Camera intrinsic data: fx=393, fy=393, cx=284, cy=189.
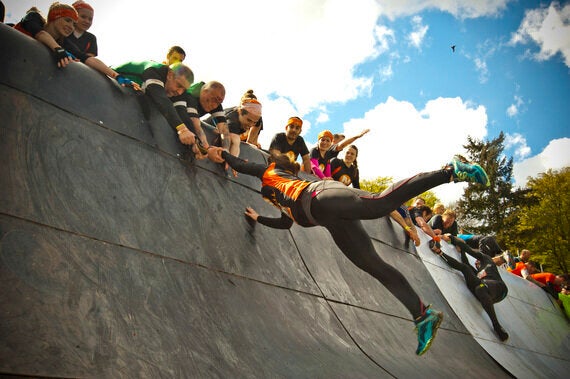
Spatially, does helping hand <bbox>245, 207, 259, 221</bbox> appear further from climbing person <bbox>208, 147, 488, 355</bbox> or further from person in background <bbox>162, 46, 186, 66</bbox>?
person in background <bbox>162, 46, 186, 66</bbox>

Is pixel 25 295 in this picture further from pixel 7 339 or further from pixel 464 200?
pixel 464 200

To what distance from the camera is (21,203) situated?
223cm

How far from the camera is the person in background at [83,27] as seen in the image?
4195 millimetres

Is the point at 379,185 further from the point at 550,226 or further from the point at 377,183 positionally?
the point at 550,226

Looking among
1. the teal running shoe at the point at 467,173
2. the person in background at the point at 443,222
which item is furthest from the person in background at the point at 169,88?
the person in background at the point at 443,222

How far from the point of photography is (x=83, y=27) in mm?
4266

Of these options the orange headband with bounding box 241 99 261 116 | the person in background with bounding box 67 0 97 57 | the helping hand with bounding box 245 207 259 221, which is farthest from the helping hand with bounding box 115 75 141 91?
the helping hand with bounding box 245 207 259 221

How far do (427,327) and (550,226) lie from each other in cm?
2764

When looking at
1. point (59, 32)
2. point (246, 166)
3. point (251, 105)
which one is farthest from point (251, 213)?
point (59, 32)

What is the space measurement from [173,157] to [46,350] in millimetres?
2331

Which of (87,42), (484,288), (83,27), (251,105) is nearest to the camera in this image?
(83,27)

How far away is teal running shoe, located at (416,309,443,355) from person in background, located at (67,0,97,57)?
419 cm

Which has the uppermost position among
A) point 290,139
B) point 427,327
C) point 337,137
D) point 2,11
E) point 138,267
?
point 337,137

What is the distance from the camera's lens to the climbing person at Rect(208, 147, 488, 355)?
3.01m
